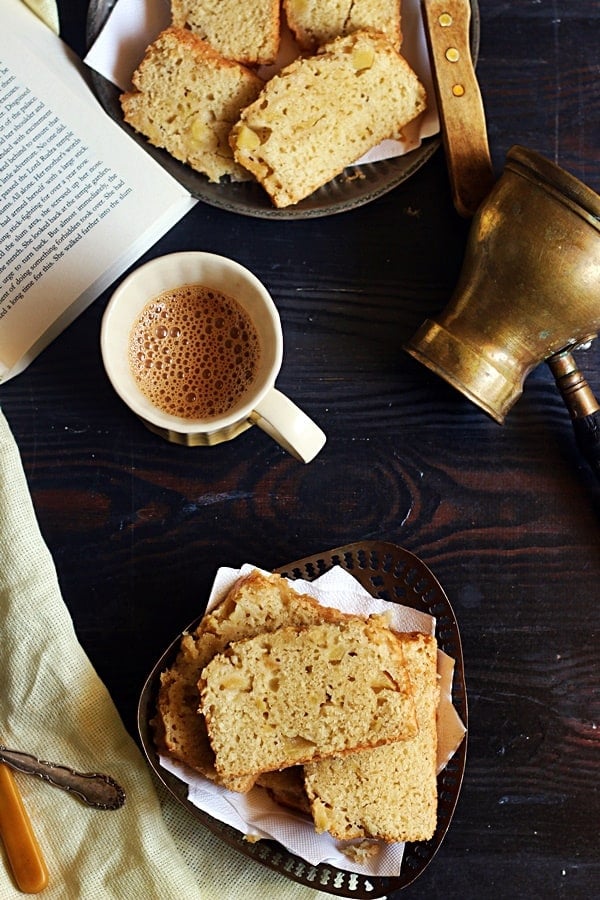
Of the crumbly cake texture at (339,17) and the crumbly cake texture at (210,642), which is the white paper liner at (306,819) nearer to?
the crumbly cake texture at (210,642)

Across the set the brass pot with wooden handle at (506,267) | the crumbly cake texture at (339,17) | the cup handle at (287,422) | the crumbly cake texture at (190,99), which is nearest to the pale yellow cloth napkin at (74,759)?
the cup handle at (287,422)

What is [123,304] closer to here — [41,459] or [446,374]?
[41,459]

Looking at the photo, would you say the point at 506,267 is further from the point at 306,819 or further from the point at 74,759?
the point at 74,759

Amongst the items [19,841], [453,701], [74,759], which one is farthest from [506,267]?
[19,841]

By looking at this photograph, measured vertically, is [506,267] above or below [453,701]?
above

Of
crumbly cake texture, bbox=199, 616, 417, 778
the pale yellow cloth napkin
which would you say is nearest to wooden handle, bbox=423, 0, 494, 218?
crumbly cake texture, bbox=199, 616, 417, 778

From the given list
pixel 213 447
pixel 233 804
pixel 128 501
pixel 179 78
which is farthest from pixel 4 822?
pixel 179 78
